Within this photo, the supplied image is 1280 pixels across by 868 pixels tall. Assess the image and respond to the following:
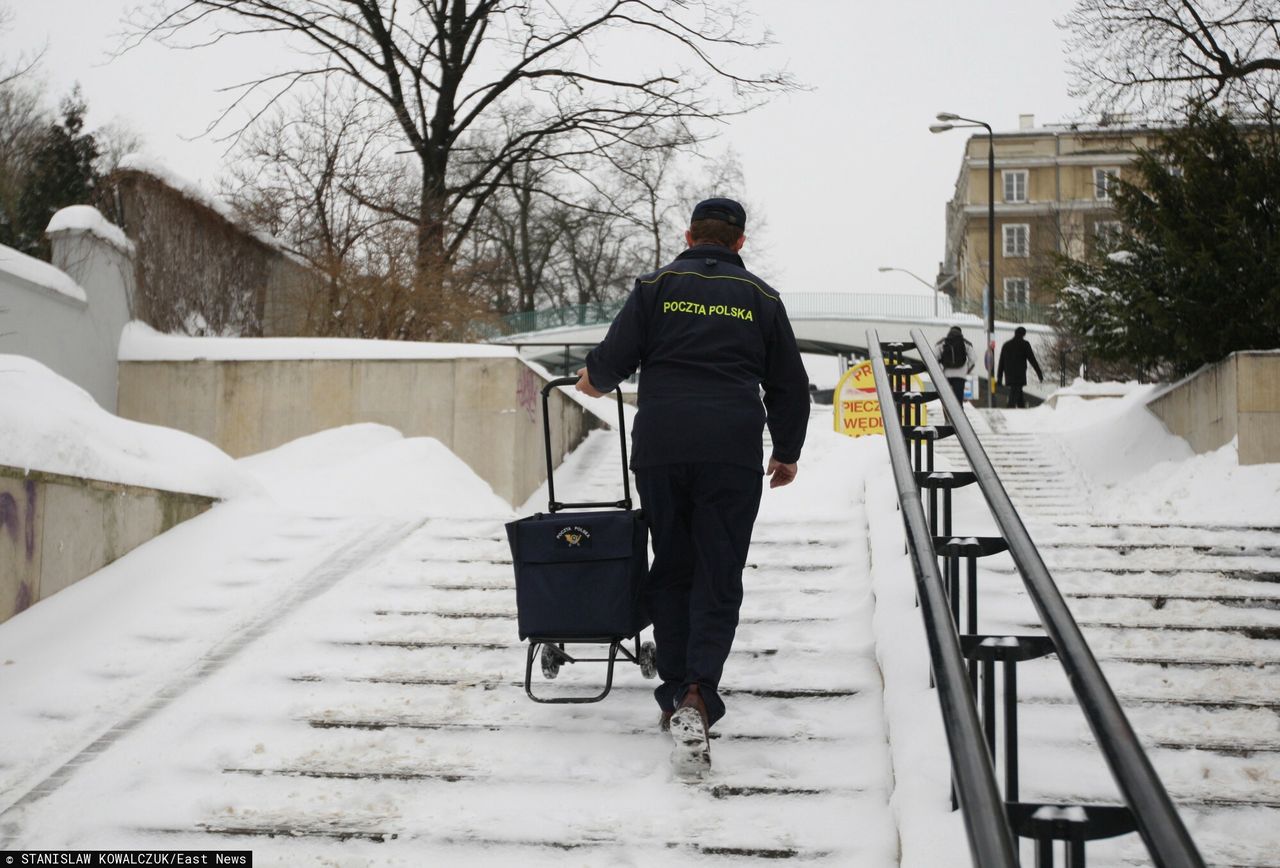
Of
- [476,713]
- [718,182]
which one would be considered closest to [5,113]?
[718,182]

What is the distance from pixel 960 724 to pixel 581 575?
1.94 meters

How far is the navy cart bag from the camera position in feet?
13.3

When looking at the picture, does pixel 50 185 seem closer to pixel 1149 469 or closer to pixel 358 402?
pixel 358 402

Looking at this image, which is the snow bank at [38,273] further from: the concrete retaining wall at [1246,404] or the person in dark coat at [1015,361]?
the person in dark coat at [1015,361]

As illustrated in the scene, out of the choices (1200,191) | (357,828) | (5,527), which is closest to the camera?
(357,828)

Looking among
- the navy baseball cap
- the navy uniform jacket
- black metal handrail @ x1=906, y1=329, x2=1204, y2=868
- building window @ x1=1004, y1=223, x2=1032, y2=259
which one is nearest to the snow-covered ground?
black metal handrail @ x1=906, y1=329, x2=1204, y2=868

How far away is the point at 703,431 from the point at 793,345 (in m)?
0.50

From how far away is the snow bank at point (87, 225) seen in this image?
1091 centimetres

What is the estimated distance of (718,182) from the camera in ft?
142

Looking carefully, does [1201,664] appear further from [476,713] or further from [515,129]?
[515,129]

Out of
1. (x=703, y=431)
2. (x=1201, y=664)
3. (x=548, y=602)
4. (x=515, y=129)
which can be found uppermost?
(x=515, y=129)

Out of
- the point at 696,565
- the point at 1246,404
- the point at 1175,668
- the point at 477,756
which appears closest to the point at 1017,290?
the point at 1246,404

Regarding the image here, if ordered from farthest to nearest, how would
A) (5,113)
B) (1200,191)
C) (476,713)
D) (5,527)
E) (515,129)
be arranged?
(5,113), (515,129), (1200,191), (5,527), (476,713)

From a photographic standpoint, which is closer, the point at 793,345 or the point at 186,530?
the point at 793,345
